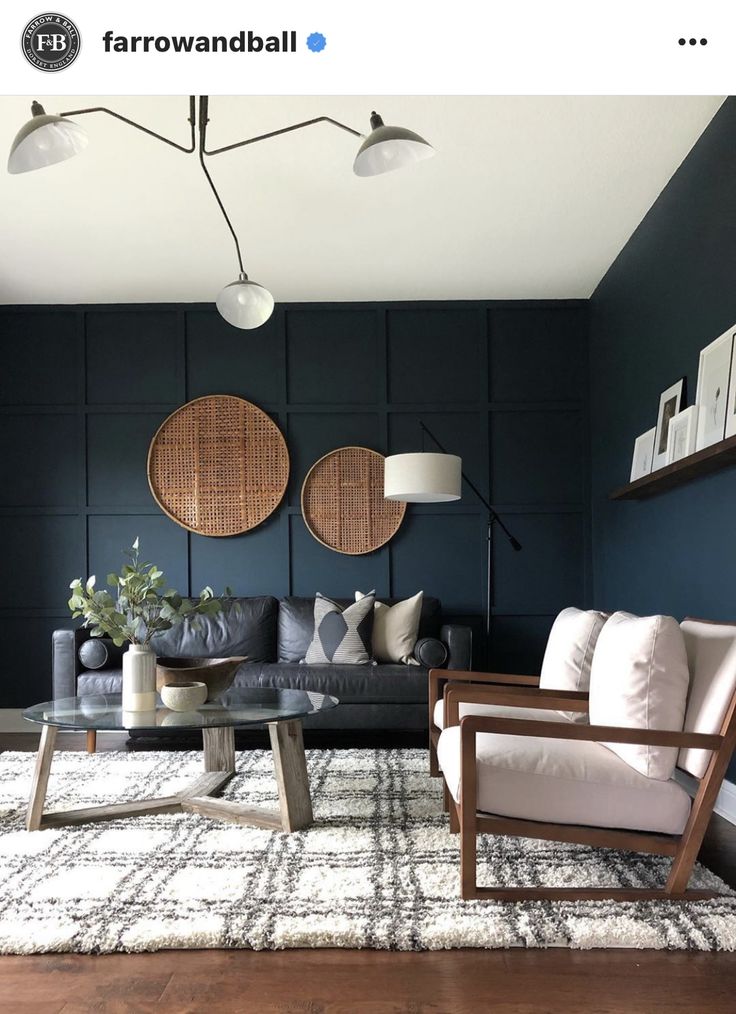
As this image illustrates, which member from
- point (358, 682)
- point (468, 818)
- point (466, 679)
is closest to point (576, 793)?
point (468, 818)

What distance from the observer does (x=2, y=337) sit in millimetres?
5871

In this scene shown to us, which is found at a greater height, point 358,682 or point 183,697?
point 183,697

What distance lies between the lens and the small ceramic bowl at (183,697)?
3.21m

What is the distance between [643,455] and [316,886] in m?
2.82

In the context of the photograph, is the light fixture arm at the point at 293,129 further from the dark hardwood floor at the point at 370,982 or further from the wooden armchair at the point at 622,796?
the dark hardwood floor at the point at 370,982

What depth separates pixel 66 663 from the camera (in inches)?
190

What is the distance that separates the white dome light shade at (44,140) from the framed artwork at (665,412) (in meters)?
2.62

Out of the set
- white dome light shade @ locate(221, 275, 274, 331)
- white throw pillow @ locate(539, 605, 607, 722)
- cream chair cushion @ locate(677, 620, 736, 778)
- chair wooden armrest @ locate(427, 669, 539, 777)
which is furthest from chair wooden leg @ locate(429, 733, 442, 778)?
white dome light shade @ locate(221, 275, 274, 331)

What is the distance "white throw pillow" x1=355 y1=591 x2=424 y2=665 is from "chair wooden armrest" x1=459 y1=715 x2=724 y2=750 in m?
2.61

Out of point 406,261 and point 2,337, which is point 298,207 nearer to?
point 406,261

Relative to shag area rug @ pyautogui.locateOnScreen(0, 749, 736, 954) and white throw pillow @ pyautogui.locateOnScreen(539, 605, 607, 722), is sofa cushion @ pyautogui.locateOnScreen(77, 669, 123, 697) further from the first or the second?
white throw pillow @ pyautogui.locateOnScreen(539, 605, 607, 722)

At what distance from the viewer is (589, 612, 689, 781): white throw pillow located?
2422 millimetres
